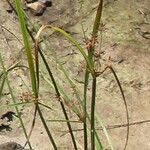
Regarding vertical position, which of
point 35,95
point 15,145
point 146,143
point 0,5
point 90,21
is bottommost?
point 146,143

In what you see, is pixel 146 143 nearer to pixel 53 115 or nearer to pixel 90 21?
pixel 53 115

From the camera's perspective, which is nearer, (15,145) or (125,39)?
(15,145)

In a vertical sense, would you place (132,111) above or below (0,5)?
below

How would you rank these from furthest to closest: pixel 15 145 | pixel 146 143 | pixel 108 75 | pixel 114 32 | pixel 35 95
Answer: pixel 114 32 < pixel 108 75 < pixel 146 143 < pixel 15 145 < pixel 35 95

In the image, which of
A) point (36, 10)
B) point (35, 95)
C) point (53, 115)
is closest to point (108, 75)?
point (53, 115)

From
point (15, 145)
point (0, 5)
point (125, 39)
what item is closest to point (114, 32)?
point (125, 39)

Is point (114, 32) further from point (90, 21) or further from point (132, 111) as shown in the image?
point (132, 111)

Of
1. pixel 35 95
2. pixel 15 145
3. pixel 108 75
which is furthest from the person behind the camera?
pixel 108 75
